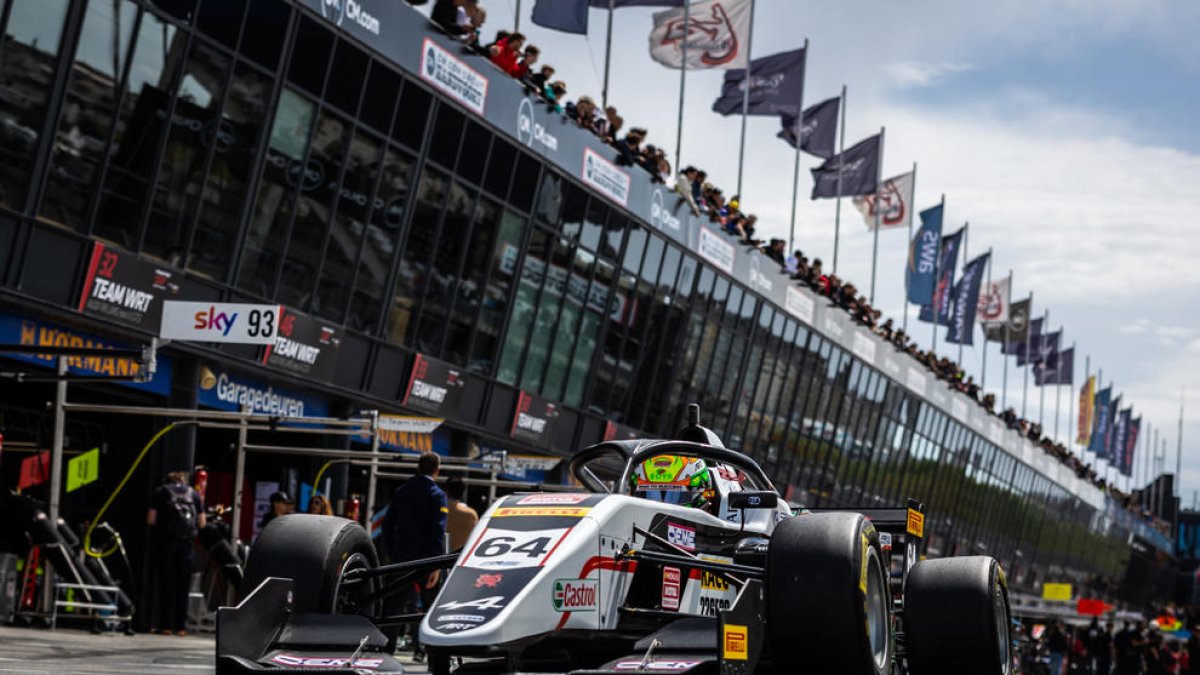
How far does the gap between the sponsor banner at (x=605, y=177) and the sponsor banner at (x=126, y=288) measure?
10.9m

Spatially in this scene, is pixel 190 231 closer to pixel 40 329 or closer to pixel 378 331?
pixel 40 329

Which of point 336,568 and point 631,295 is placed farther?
point 631,295

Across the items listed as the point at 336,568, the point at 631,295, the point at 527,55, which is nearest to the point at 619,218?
the point at 631,295

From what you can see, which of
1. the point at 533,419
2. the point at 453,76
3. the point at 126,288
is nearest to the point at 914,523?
the point at 126,288

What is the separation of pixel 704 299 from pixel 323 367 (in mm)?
14358

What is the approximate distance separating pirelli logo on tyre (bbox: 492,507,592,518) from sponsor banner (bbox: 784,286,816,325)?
1292 inches

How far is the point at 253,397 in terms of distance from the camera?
2281cm

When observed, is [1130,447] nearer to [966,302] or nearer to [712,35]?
[966,302]

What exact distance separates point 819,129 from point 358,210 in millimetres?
19290

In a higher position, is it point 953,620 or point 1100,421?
point 1100,421

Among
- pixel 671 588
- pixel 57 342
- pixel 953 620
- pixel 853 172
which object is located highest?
pixel 853 172

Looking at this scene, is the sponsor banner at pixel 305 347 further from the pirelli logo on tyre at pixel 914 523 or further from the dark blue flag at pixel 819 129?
the dark blue flag at pixel 819 129

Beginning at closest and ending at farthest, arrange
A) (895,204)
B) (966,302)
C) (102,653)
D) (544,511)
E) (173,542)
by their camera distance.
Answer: (544,511), (102,653), (173,542), (895,204), (966,302)

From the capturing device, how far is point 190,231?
20359mm
